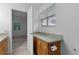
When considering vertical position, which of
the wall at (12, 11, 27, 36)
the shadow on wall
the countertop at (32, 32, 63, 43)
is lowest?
the shadow on wall

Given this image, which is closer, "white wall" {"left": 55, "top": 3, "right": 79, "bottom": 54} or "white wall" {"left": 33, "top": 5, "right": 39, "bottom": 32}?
"white wall" {"left": 55, "top": 3, "right": 79, "bottom": 54}

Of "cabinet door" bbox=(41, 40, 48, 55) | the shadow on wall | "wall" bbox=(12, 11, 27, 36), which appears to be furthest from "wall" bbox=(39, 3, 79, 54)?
"wall" bbox=(12, 11, 27, 36)

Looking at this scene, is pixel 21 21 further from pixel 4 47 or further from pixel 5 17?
pixel 4 47

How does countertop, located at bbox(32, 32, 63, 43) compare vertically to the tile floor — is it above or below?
above

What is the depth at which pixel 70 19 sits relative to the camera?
3.94 ft

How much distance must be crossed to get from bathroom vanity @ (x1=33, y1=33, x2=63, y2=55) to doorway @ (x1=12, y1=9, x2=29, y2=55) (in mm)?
153

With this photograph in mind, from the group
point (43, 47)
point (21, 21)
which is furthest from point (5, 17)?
point (43, 47)

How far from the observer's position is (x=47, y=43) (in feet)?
4.05

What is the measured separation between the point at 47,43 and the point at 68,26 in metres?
0.34

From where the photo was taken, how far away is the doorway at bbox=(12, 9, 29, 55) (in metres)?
1.30

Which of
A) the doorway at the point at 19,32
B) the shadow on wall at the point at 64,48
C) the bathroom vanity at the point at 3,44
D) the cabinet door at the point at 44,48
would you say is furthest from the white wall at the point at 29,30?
the shadow on wall at the point at 64,48

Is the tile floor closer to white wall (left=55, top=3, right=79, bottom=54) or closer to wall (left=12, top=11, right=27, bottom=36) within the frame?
wall (left=12, top=11, right=27, bottom=36)

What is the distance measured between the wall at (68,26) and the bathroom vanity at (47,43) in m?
0.07
